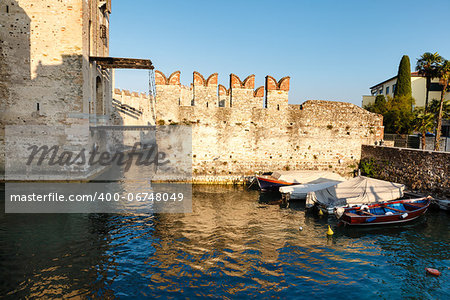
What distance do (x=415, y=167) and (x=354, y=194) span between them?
4306mm

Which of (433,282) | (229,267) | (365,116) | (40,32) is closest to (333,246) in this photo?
(433,282)

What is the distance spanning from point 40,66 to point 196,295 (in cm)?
1602

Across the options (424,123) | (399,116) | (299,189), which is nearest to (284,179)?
(299,189)

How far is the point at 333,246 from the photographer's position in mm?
8945

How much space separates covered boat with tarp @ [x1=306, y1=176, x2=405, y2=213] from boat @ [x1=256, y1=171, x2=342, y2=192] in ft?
7.47

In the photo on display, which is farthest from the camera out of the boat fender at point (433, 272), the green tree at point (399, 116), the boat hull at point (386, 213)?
the green tree at point (399, 116)

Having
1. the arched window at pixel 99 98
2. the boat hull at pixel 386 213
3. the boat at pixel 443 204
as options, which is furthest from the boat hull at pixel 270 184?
the arched window at pixel 99 98

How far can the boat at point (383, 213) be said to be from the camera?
1052cm

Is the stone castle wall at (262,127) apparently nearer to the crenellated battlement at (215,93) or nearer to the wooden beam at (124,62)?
the crenellated battlement at (215,93)

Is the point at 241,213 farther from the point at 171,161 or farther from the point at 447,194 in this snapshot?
the point at 447,194

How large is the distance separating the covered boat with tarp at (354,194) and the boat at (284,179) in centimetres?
228

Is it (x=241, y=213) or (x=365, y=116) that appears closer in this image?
(x=241, y=213)

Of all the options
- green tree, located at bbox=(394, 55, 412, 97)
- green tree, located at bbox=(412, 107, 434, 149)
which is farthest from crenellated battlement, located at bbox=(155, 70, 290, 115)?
green tree, located at bbox=(394, 55, 412, 97)

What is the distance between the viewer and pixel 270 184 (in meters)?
15.0
